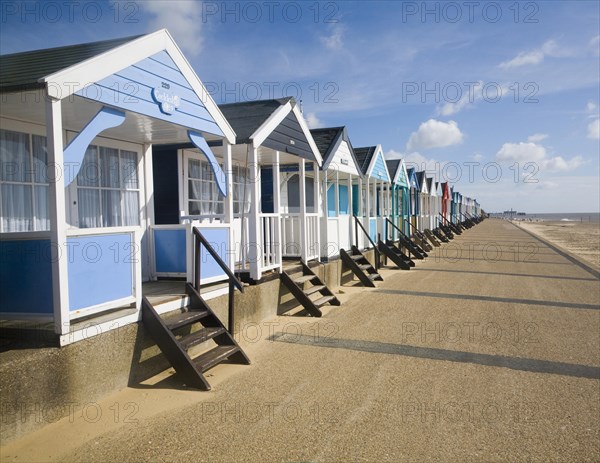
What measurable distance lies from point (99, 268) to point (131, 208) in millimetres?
2806

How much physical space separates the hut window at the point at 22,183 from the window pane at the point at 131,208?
132 cm

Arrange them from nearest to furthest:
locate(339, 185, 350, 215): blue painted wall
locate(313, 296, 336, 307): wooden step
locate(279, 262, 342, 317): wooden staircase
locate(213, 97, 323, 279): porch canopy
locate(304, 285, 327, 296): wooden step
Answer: locate(213, 97, 323, 279): porch canopy → locate(279, 262, 342, 317): wooden staircase → locate(313, 296, 336, 307): wooden step → locate(304, 285, 327, 296): wooden step → locate(339, 185, 350, 215): blue painted wall

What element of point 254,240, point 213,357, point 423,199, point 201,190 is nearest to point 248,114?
point 201,190

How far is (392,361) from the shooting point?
5.54 m

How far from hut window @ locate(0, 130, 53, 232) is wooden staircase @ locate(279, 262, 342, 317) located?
155 inches

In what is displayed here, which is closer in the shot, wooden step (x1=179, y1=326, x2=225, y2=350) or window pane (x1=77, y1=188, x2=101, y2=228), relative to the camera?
wooden step (x1=179, y1=326, x2=225, y2=350)

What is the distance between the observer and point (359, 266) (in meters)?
11.6

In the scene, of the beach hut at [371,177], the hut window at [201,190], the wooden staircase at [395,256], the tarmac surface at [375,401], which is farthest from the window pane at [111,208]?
the wooden staircase at [395,256]

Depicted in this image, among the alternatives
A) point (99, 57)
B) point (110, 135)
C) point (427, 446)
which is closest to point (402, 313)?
point (427, 446)

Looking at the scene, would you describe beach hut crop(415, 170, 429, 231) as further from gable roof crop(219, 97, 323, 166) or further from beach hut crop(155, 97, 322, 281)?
gable roof crop(219, 97, 323, 166)

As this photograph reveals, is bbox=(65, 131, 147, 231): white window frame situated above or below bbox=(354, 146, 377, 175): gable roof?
below

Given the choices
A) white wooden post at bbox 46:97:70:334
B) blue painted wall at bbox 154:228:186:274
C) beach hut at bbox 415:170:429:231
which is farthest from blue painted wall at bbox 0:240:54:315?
beach hut at bbox 415:170:429:231

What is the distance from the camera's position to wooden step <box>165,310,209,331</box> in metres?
A: 4.99

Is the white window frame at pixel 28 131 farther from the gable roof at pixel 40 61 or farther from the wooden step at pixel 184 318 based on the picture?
the wooden step at pixel 184 318
